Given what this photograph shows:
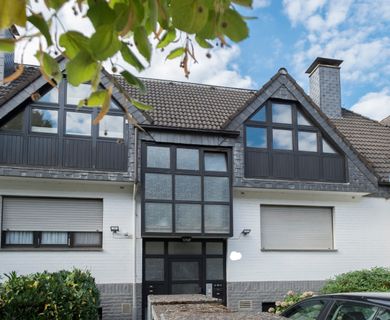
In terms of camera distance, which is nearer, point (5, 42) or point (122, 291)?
point (5, 42)

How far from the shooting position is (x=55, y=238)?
13.6 metres

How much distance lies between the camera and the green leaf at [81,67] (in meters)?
1.67

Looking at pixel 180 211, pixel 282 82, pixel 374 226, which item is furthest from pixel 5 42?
pixel 374 226

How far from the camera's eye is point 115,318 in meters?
13.5

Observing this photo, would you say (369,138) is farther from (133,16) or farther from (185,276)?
(133,16)

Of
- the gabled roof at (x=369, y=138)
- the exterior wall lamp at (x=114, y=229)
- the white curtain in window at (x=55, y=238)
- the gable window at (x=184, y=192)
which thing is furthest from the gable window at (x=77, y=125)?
the gabled roof at (x=369, y=138)

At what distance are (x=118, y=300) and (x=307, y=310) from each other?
885 cm

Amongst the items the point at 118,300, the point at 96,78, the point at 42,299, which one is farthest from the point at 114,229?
the point at 96,78

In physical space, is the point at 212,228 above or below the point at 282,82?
below

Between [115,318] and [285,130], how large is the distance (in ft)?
24.3

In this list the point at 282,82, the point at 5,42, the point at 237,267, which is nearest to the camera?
the point at 5,42

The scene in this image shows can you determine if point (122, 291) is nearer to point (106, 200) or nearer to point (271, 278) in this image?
point (106, 200)

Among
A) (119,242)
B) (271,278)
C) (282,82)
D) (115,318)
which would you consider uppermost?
(282,82)

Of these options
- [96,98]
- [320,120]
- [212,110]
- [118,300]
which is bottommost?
[118,300]
